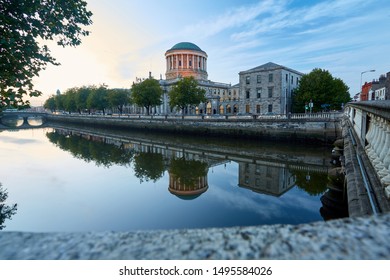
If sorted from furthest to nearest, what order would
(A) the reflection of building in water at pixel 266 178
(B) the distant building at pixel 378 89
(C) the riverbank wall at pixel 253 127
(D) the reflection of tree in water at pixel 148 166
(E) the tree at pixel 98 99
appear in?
1. (E) the tree at pixel 98 99
2. (B) the distant building at pixel 378 89
3. (C) the riverbank wall at pixel 253 127
4. (D) the reflection of tree in water at pixel 148 166
5. (A) the reflection of building in water at pixel 266 178

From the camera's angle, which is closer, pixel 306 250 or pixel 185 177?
pixel 306 250

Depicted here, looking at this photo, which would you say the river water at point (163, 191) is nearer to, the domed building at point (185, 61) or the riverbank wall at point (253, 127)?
the riverbank wall at point (253, 127)

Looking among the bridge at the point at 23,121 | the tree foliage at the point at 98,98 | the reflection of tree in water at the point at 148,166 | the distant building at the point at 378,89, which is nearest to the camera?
the reflection of tree in water at the point at 148,166

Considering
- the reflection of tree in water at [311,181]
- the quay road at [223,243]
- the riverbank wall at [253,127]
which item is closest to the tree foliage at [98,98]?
the riverbank wall at [253,127]

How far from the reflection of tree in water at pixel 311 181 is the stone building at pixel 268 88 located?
32134mm

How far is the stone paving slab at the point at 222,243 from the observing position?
1.37 metres

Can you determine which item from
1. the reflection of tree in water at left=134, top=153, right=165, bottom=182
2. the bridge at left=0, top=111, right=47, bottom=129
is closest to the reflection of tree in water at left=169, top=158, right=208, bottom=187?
the reflection of tree in water at left=134, top=153, right=165, bottom=182

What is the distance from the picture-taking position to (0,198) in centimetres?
923

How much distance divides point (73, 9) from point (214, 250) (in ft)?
32.9

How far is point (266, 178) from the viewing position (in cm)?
1186

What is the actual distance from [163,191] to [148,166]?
518cm

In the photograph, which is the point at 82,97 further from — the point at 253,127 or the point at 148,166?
the point at 148,166
